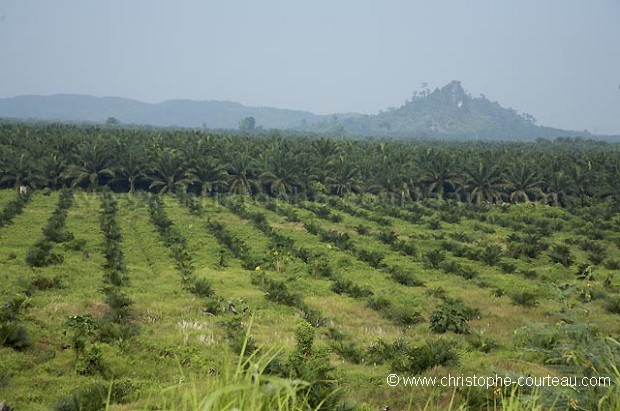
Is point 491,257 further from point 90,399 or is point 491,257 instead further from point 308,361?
point 90,399

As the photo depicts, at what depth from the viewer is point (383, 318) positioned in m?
19.0

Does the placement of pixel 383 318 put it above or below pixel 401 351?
below

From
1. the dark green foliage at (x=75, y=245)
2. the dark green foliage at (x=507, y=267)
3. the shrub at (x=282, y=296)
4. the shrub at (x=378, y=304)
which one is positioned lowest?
the dark green foliage at (x=507, y=267)

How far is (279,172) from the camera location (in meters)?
56.9

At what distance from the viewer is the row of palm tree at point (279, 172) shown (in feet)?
176

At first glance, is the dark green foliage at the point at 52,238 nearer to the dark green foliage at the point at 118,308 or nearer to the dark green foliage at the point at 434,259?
the dark green foliage at the point at 118,308

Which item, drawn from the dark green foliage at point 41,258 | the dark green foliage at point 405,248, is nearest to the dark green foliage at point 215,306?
the dark green foliage at point 41,258

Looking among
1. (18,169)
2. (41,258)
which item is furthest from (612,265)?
(18,169)

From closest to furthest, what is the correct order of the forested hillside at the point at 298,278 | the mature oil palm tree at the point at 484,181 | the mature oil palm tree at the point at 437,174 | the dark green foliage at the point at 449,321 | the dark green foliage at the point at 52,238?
1. the forested hillside at the point at 298,278
2. the dark green foliage at the point at 449,321
3. the dark green foliage at the point at 52,238
4. the mature oil palm tree at the point at 484,181
5. the mature oil palm tree at the point at 437,174

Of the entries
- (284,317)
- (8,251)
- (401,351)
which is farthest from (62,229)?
(401,351)

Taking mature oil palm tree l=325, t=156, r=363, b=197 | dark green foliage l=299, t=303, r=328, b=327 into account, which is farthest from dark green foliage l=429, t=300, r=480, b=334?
mature oil palm tree l=325, t=156, r=363, b=197

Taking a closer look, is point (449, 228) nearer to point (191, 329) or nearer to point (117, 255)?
point (117, 255)

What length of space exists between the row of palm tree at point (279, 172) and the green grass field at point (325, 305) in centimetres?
678

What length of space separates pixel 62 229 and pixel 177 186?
22.5 meters
